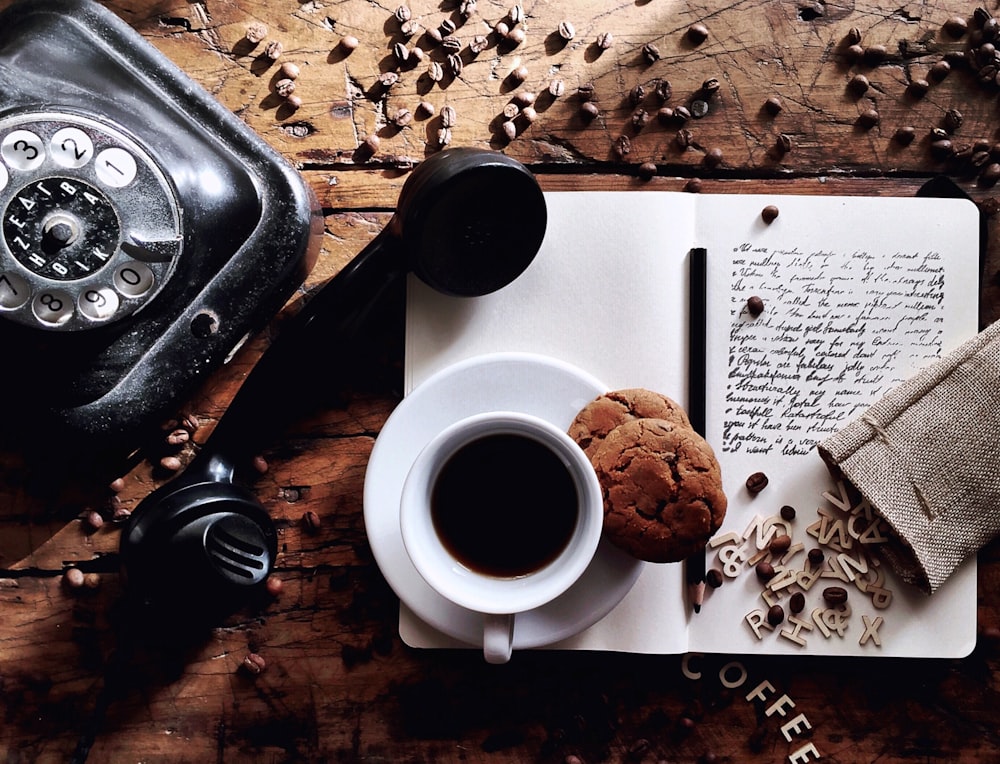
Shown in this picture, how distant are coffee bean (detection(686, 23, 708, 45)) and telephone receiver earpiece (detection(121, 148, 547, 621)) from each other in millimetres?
295

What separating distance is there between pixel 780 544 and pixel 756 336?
9.3 inches

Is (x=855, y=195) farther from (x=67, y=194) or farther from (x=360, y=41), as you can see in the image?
(x=67, y=194)

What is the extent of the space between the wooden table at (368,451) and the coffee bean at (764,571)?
0.10 metres

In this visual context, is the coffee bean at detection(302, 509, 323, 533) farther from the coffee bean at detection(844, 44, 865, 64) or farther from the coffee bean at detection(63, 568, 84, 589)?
the coffee bean at detection(844, 44, 865, 64)

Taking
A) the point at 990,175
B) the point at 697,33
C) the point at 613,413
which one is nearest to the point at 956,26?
the point at 990,175

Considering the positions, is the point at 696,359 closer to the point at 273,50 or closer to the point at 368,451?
the point at 368,451

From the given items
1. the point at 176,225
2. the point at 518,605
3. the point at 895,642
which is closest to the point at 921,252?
the point at 895,642

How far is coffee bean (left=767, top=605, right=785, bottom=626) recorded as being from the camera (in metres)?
0.99

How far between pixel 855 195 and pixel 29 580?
1037 millimetres

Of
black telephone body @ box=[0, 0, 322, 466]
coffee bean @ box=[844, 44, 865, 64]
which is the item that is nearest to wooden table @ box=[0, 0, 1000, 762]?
coffee bean @ box=[844, 44, 865, 64]

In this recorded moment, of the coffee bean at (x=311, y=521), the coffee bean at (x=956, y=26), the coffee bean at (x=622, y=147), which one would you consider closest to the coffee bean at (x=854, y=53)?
the coffee bean at (x=956, y=26)

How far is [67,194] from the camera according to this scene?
79 centimetres

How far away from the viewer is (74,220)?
792 millimetres

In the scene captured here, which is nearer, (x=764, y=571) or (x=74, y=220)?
(x=74, y=220)
